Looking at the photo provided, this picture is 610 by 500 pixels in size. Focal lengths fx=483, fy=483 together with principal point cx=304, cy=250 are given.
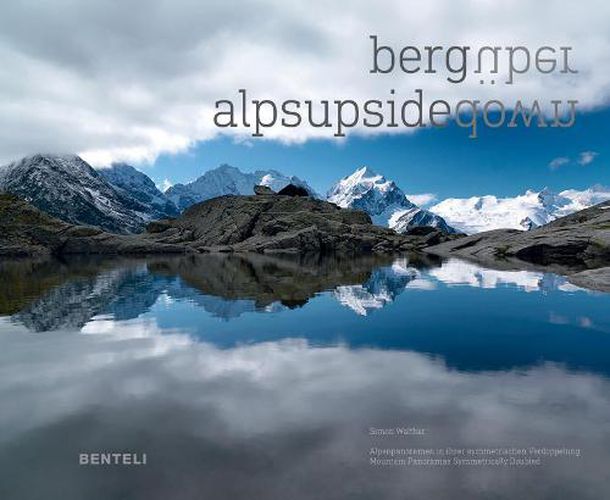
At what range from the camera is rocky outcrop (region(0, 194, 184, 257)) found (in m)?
124

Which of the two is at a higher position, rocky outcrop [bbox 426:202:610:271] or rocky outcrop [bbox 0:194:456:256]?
rocky outcrop [bbox 0:194:456:256]

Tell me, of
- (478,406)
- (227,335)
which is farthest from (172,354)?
Answer: (478,406)

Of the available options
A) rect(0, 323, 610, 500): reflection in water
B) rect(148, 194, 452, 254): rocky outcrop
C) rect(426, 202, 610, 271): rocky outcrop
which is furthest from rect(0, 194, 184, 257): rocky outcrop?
rect(0, 323, 610, 500): reflection in water

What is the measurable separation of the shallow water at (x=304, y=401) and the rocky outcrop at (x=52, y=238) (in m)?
104

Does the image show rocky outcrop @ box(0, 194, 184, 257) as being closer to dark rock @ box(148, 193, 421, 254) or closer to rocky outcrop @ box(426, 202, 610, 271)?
dark rock @ box(148, 193, 421, 254)

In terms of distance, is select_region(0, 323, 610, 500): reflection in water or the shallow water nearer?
select_region(0, 323, 610, 500): reflection in water

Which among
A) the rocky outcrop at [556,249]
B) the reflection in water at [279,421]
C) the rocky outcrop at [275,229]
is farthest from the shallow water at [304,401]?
the rocky outcrop at [275,229]

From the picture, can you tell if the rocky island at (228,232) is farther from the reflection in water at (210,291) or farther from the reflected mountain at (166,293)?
the reflected mountain at (166,293)

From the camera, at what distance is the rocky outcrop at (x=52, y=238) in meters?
124

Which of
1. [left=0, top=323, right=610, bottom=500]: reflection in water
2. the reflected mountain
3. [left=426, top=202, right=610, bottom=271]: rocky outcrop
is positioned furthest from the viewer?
[left=426, top=202, right=610, bottom=271]: rocky outcrop

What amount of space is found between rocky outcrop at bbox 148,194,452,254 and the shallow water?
4156 inches

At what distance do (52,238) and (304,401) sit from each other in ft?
438

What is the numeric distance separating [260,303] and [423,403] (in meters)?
22.1

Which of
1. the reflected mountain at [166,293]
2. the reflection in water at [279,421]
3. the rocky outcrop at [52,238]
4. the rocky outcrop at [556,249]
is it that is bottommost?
the reflection in water at [279,421]
